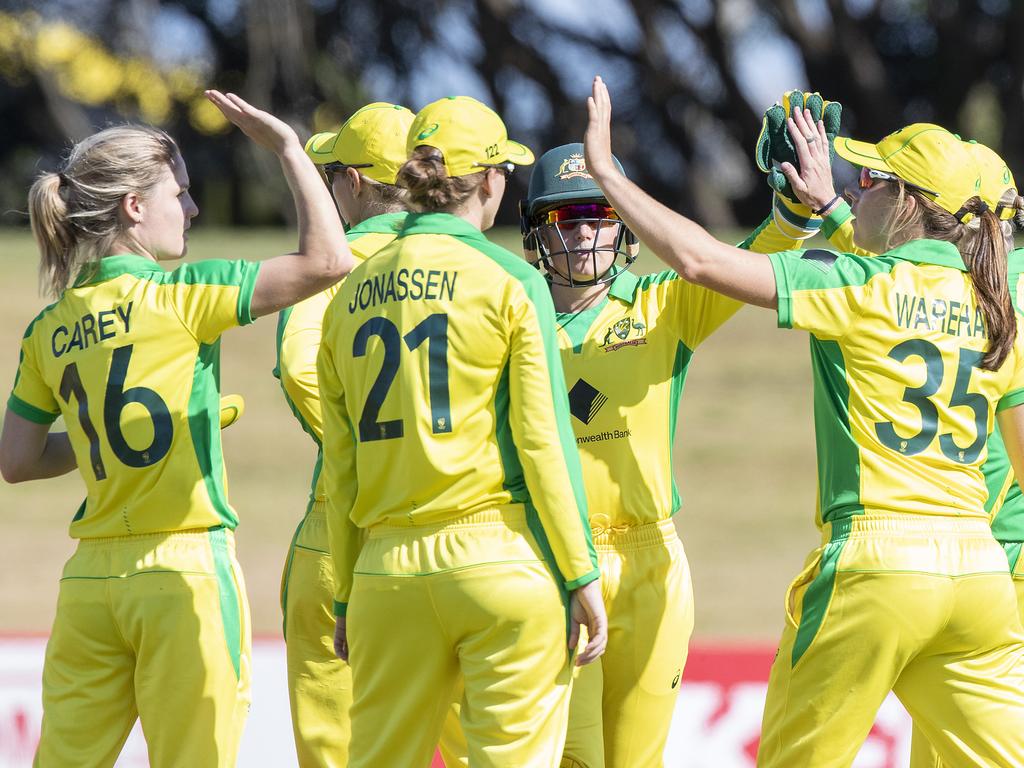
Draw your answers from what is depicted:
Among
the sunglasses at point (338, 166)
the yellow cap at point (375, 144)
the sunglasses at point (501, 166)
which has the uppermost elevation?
the yellow cap at point (375, 144)

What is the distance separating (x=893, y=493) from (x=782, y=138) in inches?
39.0

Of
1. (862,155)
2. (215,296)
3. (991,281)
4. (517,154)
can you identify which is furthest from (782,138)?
(215,296)

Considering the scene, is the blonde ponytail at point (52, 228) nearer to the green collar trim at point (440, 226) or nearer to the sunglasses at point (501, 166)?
the green collar trim at point (440, 226)

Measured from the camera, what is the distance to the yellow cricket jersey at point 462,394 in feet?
9.93

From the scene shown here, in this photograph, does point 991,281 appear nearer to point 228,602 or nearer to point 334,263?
point 334,263

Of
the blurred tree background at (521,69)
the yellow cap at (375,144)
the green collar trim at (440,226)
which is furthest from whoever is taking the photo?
the blurred tree background at (521,69)

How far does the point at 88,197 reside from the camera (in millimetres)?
3344

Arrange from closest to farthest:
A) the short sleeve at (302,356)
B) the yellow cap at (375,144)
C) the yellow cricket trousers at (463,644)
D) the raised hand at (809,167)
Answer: the yellow cricket trousers at (463,644), the raised hand at (809,167), the short sleeve at (302,356), the yellow cap at (375,144)

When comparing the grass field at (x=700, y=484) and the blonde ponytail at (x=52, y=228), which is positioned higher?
the blonde ponytail at (x=52, y=228)

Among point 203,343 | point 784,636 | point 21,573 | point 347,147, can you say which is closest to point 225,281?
point 203,343

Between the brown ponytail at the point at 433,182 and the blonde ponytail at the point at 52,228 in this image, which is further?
the blonde ponytail at the point at 52,228

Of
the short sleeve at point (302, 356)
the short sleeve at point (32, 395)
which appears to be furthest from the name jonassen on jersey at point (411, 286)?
the short sleeve at point (32, 395)

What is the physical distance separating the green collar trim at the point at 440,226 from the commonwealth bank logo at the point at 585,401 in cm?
77

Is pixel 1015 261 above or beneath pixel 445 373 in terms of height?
above
